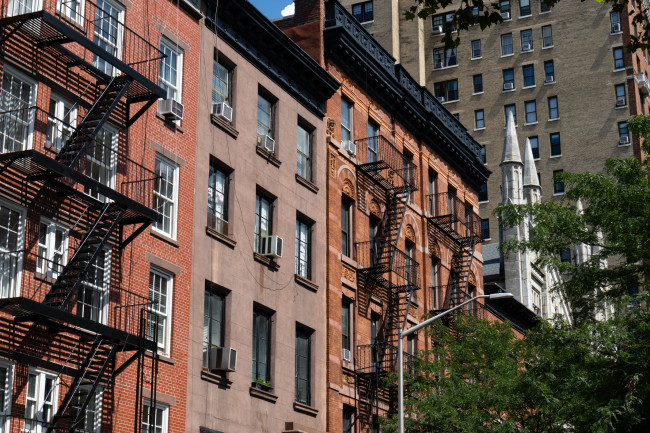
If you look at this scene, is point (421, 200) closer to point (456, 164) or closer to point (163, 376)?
point (456, 164)

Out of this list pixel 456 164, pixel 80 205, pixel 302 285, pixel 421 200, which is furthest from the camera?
pixel 456 164

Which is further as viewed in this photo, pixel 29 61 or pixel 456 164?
pixel 456 164

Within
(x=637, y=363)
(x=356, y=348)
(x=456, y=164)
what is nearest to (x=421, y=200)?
(x=456, y=164)

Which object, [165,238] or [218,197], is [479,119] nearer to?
[218,197]

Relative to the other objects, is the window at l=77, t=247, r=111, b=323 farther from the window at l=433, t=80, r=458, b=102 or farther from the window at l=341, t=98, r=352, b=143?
the window at l=433, t=80, r=458, b=102

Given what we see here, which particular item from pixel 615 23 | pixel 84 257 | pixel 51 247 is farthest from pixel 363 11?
pixel 51 247

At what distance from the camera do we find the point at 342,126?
1529 inches

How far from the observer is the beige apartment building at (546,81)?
3826 inches

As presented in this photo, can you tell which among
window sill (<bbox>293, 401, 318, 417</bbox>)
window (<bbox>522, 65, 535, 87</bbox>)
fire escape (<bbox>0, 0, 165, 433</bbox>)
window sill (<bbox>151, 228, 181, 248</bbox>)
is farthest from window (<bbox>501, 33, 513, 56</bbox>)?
fire escape (<bbox>0, 0, 165, 433</bbox>)

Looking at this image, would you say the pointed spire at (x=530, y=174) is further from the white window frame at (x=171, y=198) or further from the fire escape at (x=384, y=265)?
the white window frame at (x=171, y=198)

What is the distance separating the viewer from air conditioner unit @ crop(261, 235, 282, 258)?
31.5 m

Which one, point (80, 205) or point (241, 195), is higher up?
point (241, 195)

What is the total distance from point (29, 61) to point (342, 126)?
16784 mm

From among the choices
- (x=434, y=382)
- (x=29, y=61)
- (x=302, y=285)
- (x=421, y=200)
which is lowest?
(x=434, y=382)
